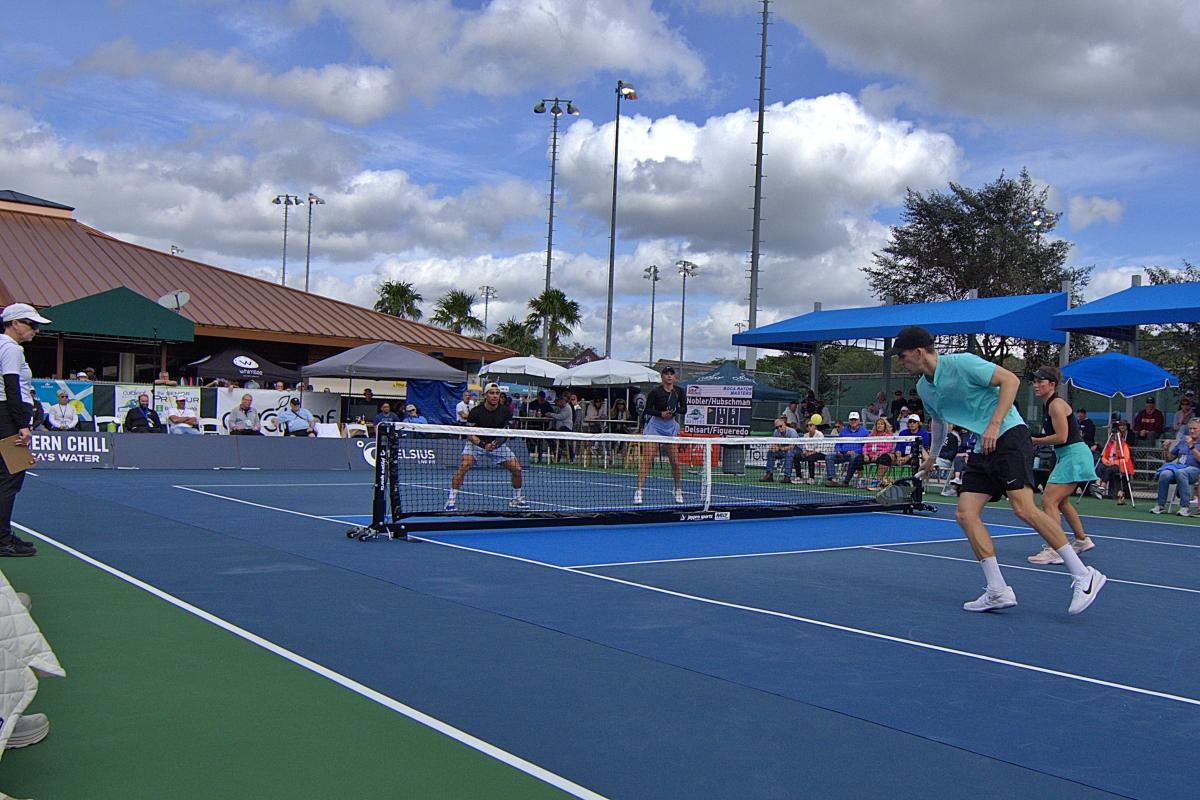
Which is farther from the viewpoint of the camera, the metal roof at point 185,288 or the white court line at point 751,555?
the metal roof at point 185,288

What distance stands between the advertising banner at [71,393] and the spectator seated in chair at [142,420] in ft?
3.71

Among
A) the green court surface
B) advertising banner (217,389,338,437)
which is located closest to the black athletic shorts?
the green court surface

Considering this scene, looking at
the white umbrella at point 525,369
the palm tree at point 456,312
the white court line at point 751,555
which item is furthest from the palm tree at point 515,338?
the white court line at point 751,555

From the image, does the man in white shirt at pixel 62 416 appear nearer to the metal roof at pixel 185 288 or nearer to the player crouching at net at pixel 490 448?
the metal roof at pixel 185 288

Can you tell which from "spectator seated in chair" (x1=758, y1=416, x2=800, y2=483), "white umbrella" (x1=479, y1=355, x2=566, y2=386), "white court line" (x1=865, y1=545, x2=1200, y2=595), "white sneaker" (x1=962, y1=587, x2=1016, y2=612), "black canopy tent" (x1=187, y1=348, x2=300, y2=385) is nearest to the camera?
"white sneaker" (x1=962, y1=587, x2=1016, y2=612)

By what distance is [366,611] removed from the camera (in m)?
6.24

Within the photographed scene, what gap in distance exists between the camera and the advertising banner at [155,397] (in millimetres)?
19969

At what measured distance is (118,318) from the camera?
21297mm

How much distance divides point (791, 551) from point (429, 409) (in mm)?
19461

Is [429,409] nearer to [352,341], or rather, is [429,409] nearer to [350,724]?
[352,341]

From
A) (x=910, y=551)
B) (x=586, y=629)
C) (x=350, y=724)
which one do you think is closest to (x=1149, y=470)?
(x=910, y=551)

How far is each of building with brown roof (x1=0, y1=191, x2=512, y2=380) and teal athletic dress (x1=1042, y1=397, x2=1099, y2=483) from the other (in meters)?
24.1

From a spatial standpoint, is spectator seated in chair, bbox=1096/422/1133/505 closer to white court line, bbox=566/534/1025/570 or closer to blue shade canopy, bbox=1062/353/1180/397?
blue shade canopy, bbox=1062/353/1180/397

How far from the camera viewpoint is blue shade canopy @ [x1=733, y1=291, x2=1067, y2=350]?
21.2 meters
